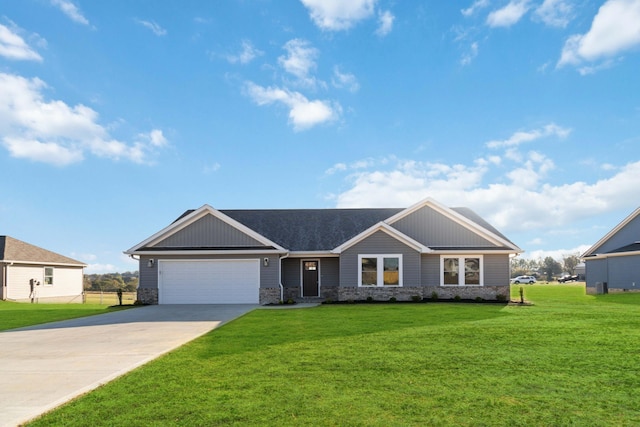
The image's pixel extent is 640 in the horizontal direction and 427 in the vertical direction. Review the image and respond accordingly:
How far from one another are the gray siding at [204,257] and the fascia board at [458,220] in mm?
6318

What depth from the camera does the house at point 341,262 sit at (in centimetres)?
2223

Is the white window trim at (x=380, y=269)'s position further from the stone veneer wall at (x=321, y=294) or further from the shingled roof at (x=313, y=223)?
the shingled roof at (x=313, y=223)

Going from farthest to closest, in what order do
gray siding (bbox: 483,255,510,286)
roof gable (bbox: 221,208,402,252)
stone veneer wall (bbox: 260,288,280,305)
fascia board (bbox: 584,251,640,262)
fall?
fascia board (bbox: 584,251,640,262), roof gable (bbox: 221,208,402,252), gray siding (bbox: 483,255,510,286), stone veneer wall (bbox: 260,288,280,305)

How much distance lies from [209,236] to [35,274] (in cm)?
1842

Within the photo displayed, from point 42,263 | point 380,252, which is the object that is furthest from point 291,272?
point 42,263

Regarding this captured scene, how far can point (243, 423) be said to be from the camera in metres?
4.97

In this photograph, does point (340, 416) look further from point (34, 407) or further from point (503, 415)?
point (34, 407)

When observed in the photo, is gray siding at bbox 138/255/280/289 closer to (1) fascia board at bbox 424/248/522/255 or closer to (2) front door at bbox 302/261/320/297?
(2) front door at bbox 302/261/320/297

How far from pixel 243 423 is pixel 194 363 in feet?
10.9

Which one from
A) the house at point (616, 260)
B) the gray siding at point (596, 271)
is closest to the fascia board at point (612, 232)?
the house at point (616, 260)

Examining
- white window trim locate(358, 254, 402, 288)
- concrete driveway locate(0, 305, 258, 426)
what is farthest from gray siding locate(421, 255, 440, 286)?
concrete driveway locate(0, 305, 258, 426)

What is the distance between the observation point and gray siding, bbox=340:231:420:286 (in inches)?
A: 880

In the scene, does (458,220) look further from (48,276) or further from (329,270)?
(48,276)

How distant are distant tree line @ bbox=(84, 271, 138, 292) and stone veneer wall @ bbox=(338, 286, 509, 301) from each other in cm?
3356
